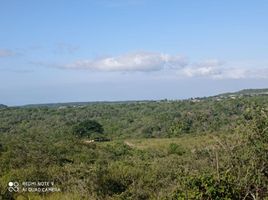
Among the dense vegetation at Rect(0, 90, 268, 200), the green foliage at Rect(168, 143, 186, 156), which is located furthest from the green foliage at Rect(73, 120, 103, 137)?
the green foliage at Rect(168, 143, 186, 156)

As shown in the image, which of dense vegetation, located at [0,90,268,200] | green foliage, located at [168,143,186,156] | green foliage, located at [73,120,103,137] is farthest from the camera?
green foliage, located at [73,120,103,137]

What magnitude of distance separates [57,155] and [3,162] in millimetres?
8613

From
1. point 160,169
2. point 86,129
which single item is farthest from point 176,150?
point 160,169

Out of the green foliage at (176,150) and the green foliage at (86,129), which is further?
the green foliage at (86,129)

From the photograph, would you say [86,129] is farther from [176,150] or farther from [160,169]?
[160,169]

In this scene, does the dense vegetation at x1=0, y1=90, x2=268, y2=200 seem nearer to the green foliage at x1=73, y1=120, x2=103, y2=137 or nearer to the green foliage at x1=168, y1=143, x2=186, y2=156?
the green foliage at x1=168, y1=143, x2=186, y2=156

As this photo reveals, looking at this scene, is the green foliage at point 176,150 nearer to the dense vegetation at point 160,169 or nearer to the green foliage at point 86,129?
the dense vegetation at point 160,169

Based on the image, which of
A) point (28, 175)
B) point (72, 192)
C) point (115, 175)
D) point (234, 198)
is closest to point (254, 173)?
point (234, 198)

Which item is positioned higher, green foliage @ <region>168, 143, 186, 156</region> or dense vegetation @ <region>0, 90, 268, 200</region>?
dense vegetation @ <region>0, 90, 268, 200</region>

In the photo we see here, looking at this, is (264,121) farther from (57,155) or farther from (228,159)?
(57,155)

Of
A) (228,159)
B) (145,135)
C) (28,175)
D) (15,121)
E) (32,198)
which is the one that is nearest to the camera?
(228,159)

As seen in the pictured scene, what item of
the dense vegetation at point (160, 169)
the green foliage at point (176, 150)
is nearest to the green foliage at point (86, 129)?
the dense vegetation at point (160, 169)

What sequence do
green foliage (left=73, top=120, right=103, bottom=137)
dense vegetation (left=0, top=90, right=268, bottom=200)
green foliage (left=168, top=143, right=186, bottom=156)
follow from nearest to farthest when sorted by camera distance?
dense vegetation (left=0, top=90, right=268, bottom=200) → green foliage (left=168, top=143, right=186, bottom=156) → green foliage (left=73, top=120, right=103, bottom=137)

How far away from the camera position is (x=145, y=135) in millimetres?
92375
